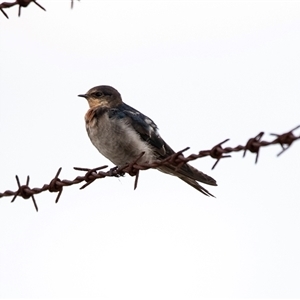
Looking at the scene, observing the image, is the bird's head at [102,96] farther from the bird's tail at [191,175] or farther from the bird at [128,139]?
the bird's tail at [191,175]

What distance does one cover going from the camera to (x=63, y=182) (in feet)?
18.5

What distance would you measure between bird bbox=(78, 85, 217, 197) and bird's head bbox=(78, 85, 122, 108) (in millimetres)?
139

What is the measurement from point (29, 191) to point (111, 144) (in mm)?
2425

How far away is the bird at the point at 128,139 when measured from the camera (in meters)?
8.01

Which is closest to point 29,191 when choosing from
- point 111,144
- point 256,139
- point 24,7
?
point 24,7

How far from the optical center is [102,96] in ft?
29.6

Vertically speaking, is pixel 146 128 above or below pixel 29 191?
above

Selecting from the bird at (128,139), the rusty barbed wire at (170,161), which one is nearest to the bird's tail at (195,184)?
the bird at (128,139)

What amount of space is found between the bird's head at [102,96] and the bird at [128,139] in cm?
14

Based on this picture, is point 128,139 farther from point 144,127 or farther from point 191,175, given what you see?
point 191,175

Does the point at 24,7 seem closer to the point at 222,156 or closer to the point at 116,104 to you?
the point at 222,156

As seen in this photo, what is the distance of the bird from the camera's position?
8.01 metres

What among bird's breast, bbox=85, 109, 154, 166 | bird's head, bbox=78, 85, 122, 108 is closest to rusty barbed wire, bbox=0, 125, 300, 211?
bird's breast, bbox=85, 109, 154, 166

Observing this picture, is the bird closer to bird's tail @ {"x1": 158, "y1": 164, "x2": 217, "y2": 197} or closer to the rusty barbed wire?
bird's tail @ {"x1": 158, "y1": 164, "x2": 217, "y2": 197}
